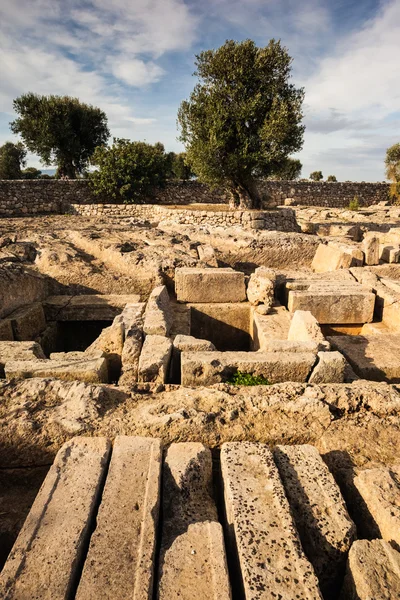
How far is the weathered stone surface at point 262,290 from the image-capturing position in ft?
20.5

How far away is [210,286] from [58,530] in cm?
484

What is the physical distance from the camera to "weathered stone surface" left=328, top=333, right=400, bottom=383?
171 inches

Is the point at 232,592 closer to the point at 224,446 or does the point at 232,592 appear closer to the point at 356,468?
the point at 224,446

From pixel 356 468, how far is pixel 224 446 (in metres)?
1.05

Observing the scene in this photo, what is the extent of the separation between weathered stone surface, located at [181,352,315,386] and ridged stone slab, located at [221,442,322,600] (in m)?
1.20

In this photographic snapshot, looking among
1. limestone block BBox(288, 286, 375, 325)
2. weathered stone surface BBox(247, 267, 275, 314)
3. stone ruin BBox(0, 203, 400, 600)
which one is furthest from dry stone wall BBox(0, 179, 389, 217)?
stone ruin BBox(0, 203, 400, 600)

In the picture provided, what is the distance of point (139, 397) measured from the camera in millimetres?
3428

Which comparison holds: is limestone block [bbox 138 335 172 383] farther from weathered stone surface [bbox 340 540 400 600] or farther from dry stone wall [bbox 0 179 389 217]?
dry stone wall [bbox 0 179 389 217]

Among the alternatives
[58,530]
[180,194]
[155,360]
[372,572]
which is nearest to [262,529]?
[372,572]

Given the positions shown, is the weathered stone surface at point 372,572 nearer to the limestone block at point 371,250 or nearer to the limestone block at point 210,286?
the limestone block at point 210,286

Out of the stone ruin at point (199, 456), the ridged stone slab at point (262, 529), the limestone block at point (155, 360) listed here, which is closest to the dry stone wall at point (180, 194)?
→ the stone ruin at point (199, 456)

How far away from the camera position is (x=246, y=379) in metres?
3.80

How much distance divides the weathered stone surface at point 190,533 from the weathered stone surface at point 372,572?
69 centimetres

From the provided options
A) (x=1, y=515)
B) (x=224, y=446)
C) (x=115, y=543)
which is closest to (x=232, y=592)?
(x=115, y=543)
